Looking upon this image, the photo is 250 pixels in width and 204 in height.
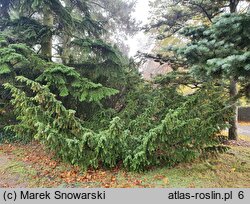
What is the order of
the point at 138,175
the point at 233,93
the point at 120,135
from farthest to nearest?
1. the point at 233,93
2. the point at 138,175
3. the point at 120,135

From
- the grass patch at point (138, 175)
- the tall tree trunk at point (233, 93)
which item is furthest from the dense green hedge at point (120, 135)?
the tall tree trunk at point (233, 93)

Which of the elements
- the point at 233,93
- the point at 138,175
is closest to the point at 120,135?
the point at 138,175

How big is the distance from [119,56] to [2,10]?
13.2 ft

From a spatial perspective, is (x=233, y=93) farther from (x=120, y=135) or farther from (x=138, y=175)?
(x=120, y=135)

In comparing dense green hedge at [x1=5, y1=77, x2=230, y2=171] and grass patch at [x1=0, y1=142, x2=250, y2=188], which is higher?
dense green hedge at [x1=5, y1=77, x2=230, y2=171]

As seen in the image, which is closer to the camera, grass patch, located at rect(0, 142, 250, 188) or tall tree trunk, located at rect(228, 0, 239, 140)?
grass patch, located at rect(0, 142, 250, 188)

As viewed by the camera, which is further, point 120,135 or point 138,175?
point 138,175

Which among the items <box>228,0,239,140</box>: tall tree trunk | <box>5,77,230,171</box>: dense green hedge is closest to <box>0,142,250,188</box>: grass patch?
<box>5,77,230,171</box>: dense green hedge

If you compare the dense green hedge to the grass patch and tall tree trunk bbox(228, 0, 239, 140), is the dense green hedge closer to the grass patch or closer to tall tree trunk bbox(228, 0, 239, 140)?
the grass patch

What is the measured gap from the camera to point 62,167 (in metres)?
5.30

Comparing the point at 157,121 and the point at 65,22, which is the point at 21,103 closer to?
the point at 157,121

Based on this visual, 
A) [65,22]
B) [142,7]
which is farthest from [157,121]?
[142,7]

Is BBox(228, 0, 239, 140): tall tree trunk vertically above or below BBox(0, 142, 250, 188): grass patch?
above

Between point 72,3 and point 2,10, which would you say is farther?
point 72,3
